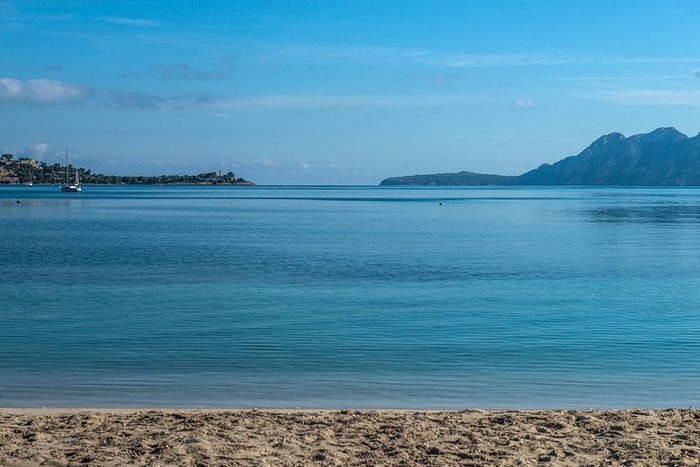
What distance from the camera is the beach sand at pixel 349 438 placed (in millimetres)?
9047

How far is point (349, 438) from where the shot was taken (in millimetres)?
9898

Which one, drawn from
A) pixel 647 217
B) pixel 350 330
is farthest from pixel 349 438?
pixel 647 217

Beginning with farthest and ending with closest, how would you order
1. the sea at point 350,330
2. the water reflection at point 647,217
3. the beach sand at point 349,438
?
the water reflection at point 647,217, the sea at point 350,330, the beach sand at point 349,438

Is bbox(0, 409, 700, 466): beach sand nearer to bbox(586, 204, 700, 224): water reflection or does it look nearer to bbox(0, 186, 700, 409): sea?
bbox(0, 186, 700, 409): sea

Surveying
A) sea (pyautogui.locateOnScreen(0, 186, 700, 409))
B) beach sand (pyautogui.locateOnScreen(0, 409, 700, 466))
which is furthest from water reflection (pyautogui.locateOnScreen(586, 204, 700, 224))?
beach sand (pyautogui.locateOnScreen(0, 409, 700, 466))

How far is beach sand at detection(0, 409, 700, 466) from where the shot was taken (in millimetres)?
9047

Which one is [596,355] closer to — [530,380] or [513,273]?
[530,380]

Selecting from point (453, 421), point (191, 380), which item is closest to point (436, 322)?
point (191, 380)

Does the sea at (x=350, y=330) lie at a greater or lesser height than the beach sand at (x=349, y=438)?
lesser

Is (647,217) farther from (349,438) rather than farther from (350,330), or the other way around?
(349,438)

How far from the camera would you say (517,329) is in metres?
20.2

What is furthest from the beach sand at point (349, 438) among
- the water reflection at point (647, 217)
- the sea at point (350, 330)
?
the water reflection at point (647, 217)

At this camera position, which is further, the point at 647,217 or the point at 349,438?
the point at 647,217

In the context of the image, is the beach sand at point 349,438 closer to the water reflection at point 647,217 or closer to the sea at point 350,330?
the sea at point 350,330
